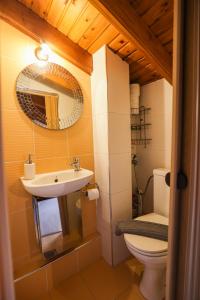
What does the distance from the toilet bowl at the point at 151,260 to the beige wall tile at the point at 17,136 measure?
1.06 m

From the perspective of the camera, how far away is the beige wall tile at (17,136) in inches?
46.8

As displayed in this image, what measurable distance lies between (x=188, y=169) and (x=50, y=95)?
123 centimetres

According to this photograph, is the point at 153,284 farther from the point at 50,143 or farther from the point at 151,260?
the point at 50,143

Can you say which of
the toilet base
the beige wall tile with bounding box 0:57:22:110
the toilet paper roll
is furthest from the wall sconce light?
the toilet base

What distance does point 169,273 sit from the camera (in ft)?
2.31

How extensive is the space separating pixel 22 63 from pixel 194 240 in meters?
1.54

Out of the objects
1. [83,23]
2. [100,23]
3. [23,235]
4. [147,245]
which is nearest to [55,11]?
[83,23]

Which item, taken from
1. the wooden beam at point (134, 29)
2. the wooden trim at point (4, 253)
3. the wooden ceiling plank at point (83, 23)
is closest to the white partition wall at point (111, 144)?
the wooden ceiling plank at point (83, 23)

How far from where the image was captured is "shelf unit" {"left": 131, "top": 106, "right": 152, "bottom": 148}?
1.95 m

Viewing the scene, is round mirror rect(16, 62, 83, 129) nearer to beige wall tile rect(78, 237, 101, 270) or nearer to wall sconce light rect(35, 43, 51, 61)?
wall sconce light rect(35, 43, 51, 61)

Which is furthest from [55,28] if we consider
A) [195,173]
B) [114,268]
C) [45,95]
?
[114,268]

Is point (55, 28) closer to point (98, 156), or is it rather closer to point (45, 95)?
point (45, 95)

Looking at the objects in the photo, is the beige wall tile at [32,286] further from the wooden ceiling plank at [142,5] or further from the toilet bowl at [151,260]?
the wooden ceiling plank at [142,5]

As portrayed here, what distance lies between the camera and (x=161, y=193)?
5.19 feet
